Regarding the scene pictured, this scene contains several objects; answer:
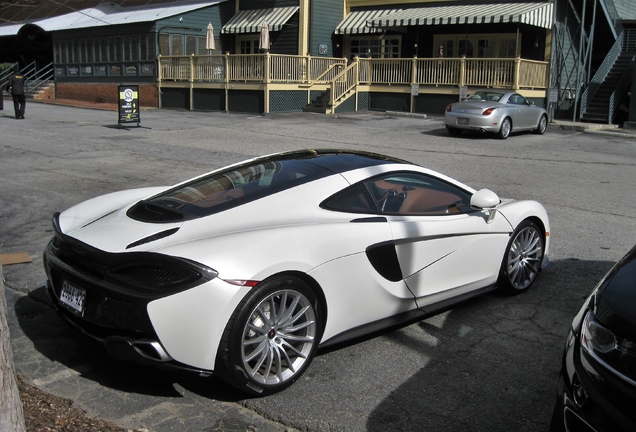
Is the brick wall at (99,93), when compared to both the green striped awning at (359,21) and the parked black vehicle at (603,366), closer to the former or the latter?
the green striped awning at (359,21)

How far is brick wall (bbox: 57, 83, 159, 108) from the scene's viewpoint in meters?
30.7

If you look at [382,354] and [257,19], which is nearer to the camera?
[382,354]

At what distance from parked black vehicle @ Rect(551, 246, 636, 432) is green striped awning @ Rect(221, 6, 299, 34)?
28.8 meters

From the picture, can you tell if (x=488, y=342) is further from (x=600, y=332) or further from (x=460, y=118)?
(x=460, y=118)

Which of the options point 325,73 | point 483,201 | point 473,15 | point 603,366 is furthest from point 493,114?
point 603,366

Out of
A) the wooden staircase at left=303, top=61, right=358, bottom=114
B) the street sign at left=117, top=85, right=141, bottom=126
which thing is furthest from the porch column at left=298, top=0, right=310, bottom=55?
the street sign at left=117, top=85, right=141, bottom=126

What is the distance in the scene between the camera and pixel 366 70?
28016 mm

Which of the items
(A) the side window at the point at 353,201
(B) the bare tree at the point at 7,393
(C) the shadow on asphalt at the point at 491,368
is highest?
(A) the side window at the point at 353,201

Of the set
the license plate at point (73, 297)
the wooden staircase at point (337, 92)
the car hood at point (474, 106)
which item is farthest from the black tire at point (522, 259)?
the wooden staircase at point (337, 92)

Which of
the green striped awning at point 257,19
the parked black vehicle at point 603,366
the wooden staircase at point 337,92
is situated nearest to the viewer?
the parked black vehicle at point 603,366

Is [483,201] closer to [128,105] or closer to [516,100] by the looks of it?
[516,100]

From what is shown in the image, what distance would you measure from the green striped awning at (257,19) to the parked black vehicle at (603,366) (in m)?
28.8

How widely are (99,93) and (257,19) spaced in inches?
350

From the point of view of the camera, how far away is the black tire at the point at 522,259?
18.7ft
